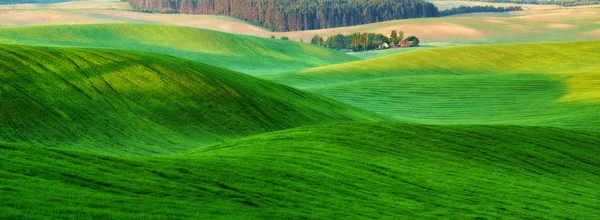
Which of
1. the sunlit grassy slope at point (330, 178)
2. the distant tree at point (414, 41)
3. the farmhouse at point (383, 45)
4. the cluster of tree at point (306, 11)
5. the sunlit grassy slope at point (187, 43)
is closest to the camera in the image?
the sunlit grassy slope at point (330, 178)

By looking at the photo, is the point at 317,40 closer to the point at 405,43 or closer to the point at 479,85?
the point at 405,43

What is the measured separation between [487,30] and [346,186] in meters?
108

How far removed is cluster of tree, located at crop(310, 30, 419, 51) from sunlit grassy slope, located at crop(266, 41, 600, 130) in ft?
147

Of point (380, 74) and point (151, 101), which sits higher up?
point (151, 101)

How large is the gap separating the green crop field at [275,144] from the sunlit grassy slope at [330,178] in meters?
0.05

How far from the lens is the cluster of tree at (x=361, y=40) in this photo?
12156cm

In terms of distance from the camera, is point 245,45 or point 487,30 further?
point 487,30

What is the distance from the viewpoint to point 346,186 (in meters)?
15.3

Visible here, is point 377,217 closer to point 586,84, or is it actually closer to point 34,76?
point 34,76

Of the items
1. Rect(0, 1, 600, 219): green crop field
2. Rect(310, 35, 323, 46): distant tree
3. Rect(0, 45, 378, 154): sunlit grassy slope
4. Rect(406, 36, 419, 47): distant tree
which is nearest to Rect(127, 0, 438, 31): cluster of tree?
Rect(310, 35, 323, 46): distant tree

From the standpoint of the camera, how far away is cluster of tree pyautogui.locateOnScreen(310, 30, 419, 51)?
399 ft

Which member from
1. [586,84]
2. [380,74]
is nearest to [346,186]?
[586,84]

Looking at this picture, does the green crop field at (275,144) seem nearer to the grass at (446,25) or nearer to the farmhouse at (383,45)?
the grass at (446,25)

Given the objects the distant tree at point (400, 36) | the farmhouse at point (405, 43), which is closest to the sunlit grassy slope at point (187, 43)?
the farmhouse at point (405, 43)
